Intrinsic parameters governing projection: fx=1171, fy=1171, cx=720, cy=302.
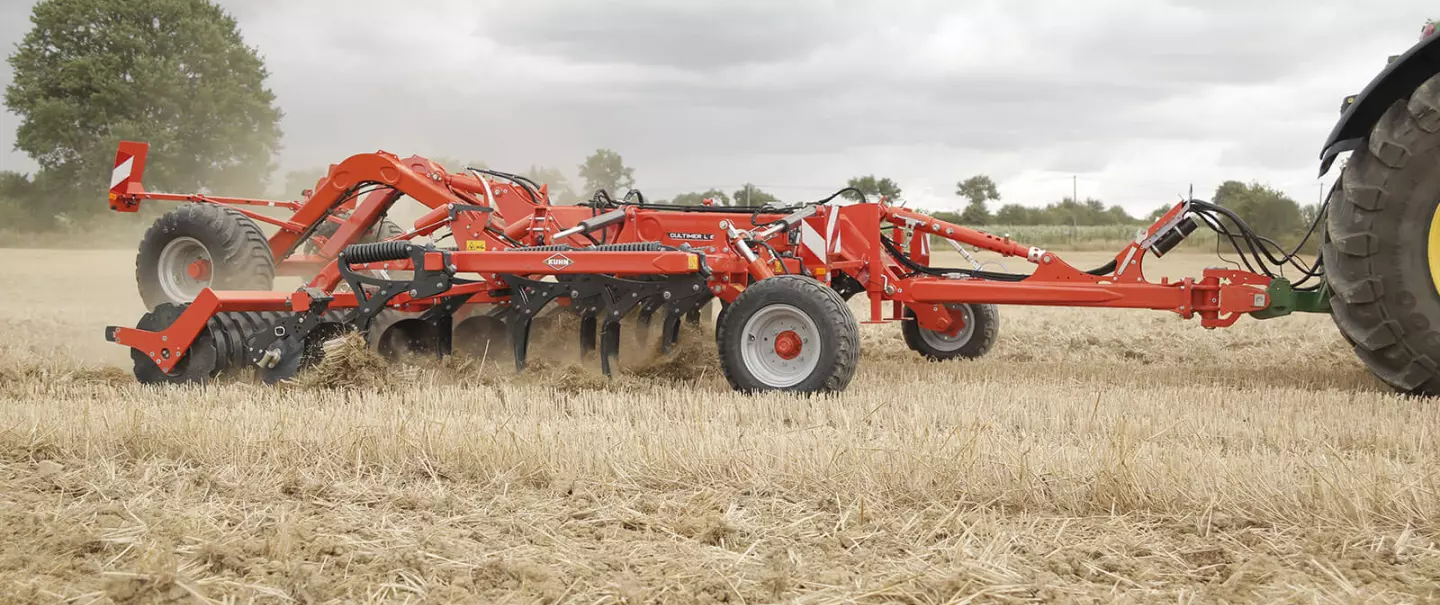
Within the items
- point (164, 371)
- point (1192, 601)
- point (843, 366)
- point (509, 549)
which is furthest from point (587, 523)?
point (164, 371)

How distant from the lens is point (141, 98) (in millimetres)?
26969

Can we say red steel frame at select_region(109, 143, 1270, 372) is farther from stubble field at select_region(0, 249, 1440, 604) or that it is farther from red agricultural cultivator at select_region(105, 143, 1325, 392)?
stubble field at select_region(0, 249, 1440, 604)

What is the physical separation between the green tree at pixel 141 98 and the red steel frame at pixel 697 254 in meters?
20.0

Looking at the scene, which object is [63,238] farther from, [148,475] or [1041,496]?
[1041,496]

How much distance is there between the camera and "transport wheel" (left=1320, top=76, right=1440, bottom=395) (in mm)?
5027

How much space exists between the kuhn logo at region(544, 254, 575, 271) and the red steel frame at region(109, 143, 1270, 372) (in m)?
0.01

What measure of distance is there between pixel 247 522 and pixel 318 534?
0.88ft

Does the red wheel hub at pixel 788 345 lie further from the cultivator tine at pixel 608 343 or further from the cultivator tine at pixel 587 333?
the cultivator tine at pixel 587 333

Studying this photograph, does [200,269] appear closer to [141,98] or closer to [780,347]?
[780,347]

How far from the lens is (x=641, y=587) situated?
2.76m

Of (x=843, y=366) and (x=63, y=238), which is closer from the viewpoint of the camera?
(x=843, y=366)

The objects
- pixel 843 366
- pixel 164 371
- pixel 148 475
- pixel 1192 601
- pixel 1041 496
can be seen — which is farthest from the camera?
pixel 164 371

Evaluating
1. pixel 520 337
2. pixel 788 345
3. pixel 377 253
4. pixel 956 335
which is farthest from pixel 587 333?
pixel 956 335

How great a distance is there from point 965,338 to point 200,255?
5371 millimetres
